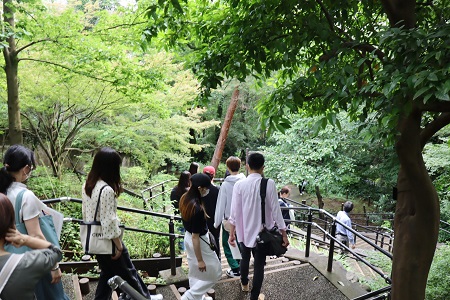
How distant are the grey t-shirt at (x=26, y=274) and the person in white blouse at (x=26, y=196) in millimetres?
446

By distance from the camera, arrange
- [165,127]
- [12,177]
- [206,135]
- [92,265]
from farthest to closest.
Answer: [206,135]
[165,127]
[92,265]
[12,177]

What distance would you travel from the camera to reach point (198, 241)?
10.7 ft

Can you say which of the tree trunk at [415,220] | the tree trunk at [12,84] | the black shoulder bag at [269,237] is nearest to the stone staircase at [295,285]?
the black shoulder bag at [269,237]

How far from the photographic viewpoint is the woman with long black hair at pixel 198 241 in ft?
10.7

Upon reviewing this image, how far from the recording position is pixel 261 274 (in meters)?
3.69

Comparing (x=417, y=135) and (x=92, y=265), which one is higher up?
(x=417, y=135)

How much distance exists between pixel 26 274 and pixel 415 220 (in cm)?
340

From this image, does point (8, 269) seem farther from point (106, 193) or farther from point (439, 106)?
point (439, 106)

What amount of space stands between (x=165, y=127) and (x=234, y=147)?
1147 cm

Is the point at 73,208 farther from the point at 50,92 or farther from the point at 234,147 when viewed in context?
the point at 234,147

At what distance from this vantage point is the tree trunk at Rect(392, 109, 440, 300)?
3285mm

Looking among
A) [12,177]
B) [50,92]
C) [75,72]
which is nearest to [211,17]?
[12,177]

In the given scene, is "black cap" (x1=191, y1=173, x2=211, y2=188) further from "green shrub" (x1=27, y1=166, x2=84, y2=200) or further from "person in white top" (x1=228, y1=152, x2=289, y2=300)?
"green shrub" (x1=27, y1=166, x2=84, y2=200)

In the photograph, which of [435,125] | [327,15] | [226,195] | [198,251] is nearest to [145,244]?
[226,195]
